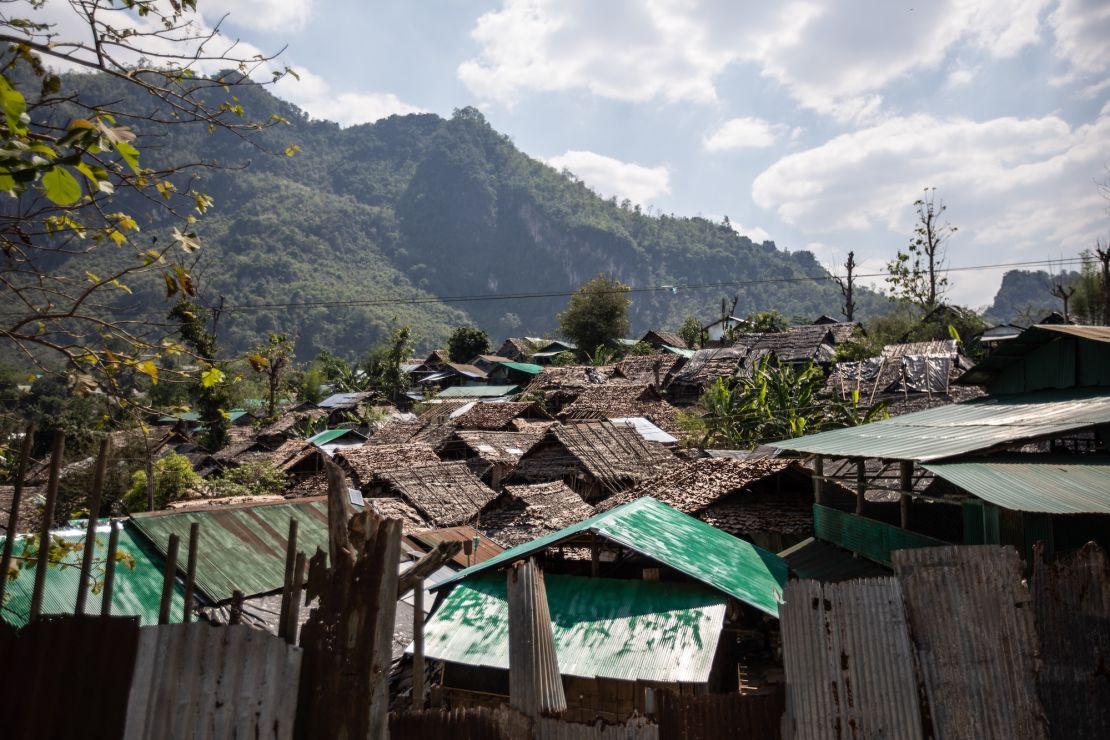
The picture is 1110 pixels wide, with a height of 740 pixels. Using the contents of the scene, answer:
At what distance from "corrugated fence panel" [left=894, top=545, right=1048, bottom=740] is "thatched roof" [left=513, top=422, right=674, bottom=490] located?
16.7 meters

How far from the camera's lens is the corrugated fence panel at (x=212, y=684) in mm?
3336

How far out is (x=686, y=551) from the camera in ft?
29.8

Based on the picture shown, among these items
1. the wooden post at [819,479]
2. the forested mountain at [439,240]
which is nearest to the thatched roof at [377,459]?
the wooden post at [819,479]

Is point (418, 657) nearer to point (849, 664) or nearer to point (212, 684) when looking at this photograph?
point (212, 684)

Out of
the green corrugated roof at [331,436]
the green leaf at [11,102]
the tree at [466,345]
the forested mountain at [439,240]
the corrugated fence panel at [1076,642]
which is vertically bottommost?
the corrugated fence panel at [1076,642]

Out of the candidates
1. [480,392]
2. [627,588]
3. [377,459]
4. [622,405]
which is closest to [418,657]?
[627,588]

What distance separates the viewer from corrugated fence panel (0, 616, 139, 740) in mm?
3426

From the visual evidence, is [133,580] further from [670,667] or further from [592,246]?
[592,246]

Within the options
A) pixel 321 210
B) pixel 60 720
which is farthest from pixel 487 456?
pixel 321 210

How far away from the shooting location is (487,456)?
82.6 ft

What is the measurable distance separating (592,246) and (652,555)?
13879cm

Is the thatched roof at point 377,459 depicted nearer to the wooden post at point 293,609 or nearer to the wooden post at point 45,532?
the wooden post at point 45,532

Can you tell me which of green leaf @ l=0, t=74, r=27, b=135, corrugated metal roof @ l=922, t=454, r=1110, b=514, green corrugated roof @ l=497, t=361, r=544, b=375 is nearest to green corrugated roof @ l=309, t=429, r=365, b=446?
green corrugated roof @ l=497, t=361, r=544, b=375

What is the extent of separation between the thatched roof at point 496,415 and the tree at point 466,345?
24.5 metres
